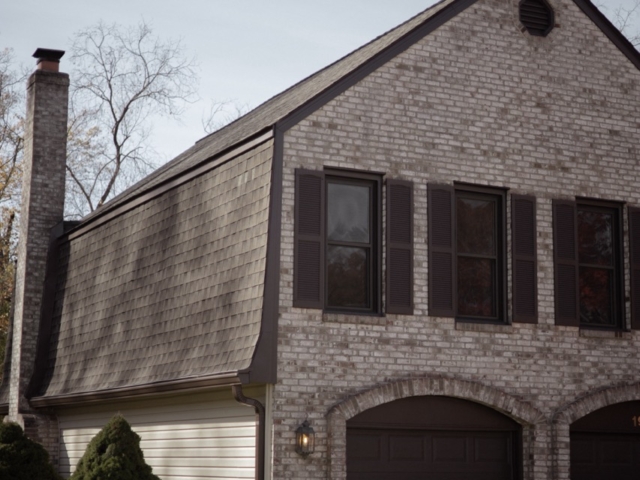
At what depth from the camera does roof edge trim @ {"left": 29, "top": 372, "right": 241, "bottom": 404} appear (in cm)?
1386

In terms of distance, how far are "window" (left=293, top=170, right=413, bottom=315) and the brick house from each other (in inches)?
1.2

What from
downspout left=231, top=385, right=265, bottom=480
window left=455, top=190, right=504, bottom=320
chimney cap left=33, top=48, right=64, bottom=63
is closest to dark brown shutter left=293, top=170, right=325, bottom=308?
downspout left=231, top=385, right=265, bottom=480

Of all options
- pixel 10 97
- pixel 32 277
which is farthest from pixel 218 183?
pixel 10 97

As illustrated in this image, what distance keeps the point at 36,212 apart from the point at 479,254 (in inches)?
388

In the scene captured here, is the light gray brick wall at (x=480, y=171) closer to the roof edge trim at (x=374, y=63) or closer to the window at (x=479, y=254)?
the roof edge trim at (x=374, y=63)

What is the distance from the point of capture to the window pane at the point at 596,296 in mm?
16281

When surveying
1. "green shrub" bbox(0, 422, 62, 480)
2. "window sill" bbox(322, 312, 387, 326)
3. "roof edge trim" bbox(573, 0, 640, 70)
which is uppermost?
"roof edge trim" bbox(573, 0, 640, 70)

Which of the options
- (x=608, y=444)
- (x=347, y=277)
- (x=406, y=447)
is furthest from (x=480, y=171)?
(x=608, y=444)

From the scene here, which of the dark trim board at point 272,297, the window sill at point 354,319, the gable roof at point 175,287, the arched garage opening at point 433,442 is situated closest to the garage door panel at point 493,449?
the arched garage opening at point 433,442

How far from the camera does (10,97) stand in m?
36.9

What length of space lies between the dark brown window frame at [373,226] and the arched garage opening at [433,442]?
1.34m

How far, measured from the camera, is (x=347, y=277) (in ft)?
48.2

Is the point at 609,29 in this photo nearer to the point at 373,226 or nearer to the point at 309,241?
the point at 373,226

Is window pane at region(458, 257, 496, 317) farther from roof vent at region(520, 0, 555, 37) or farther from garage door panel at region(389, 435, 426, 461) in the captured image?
roof vent at region(520, 0, 555, 37)
